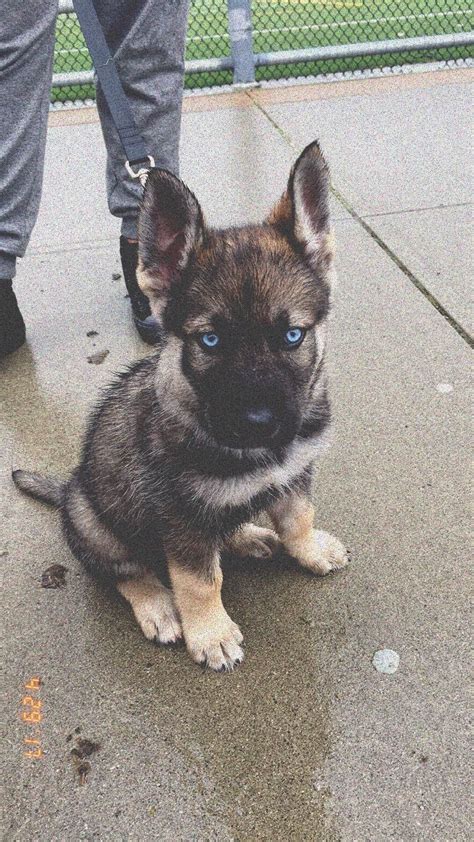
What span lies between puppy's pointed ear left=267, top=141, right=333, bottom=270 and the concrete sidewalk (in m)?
1.02

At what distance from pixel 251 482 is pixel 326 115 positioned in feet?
16.5

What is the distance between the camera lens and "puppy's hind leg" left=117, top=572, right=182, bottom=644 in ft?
7.62

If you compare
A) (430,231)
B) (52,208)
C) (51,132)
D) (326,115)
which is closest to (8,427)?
(52,208)

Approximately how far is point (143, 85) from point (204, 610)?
2.42 metres

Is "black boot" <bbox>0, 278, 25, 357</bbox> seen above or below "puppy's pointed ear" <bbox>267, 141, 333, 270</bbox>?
below

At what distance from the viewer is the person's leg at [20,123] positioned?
305cm

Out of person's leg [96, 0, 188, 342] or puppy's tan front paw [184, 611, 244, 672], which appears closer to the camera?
puppy's tan front paw [184, 611, 244, 672]

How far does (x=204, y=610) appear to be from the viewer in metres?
2.24

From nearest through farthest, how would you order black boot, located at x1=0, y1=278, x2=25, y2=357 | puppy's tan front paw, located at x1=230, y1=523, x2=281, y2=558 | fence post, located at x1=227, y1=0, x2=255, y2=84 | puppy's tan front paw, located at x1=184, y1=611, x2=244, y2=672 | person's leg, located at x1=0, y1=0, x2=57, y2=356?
puppy's tan front paw, located at x1=184, y1=611, x2=244, y2=672
puppy's tan front paw, located at x1=230, y1=523, x2=281, y2=558
person's leg, located at x1=0, y1=0, x2=57, y2=356
black boot, located at x1=0, y1=278, x2=25, y2=357
fence post, located at x1=227, y1=0, x2=255, y2=84

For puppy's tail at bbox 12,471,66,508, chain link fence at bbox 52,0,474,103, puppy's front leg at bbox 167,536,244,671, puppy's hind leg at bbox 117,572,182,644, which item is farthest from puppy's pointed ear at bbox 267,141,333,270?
chain link fence at bbox 52,0,474,103

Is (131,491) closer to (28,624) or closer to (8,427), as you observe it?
(28,624)

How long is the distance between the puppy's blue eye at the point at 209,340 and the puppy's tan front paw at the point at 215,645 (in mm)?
843

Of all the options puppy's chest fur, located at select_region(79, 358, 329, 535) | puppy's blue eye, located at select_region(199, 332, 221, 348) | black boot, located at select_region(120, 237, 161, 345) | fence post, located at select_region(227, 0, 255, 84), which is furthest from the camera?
fence post, located at select_region(227, 0, 255, 84)

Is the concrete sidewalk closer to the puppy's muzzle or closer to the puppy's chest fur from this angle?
the puppy's chest fur
